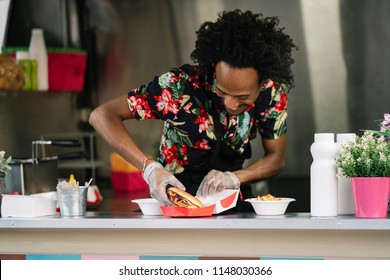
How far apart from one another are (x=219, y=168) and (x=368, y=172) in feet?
3.19

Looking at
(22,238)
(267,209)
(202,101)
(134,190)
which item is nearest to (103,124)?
(202,101)

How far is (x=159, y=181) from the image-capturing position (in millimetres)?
2592

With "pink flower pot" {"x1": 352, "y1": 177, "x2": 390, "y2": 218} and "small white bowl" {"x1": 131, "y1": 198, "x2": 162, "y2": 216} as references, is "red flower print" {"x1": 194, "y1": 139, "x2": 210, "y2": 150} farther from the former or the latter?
"pink flower pot" {"x1": 352, "y1": 177, "x2": 390, "y2": 218}

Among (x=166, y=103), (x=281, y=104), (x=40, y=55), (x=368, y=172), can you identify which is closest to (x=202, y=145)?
(x=166, y=103)

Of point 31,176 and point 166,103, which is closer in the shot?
point 166,103

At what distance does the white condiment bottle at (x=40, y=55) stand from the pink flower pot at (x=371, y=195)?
270 cm

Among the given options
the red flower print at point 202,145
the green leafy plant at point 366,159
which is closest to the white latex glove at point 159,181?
the red flower print at point 202,145

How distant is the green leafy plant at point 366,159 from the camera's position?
2.28m

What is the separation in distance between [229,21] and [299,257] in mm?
877

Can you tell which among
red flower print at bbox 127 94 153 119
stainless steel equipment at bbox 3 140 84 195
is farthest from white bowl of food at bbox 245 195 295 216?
stainless steel equipment at bbox 3 140 84 195

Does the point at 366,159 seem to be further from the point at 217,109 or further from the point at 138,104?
the point at 138,104
